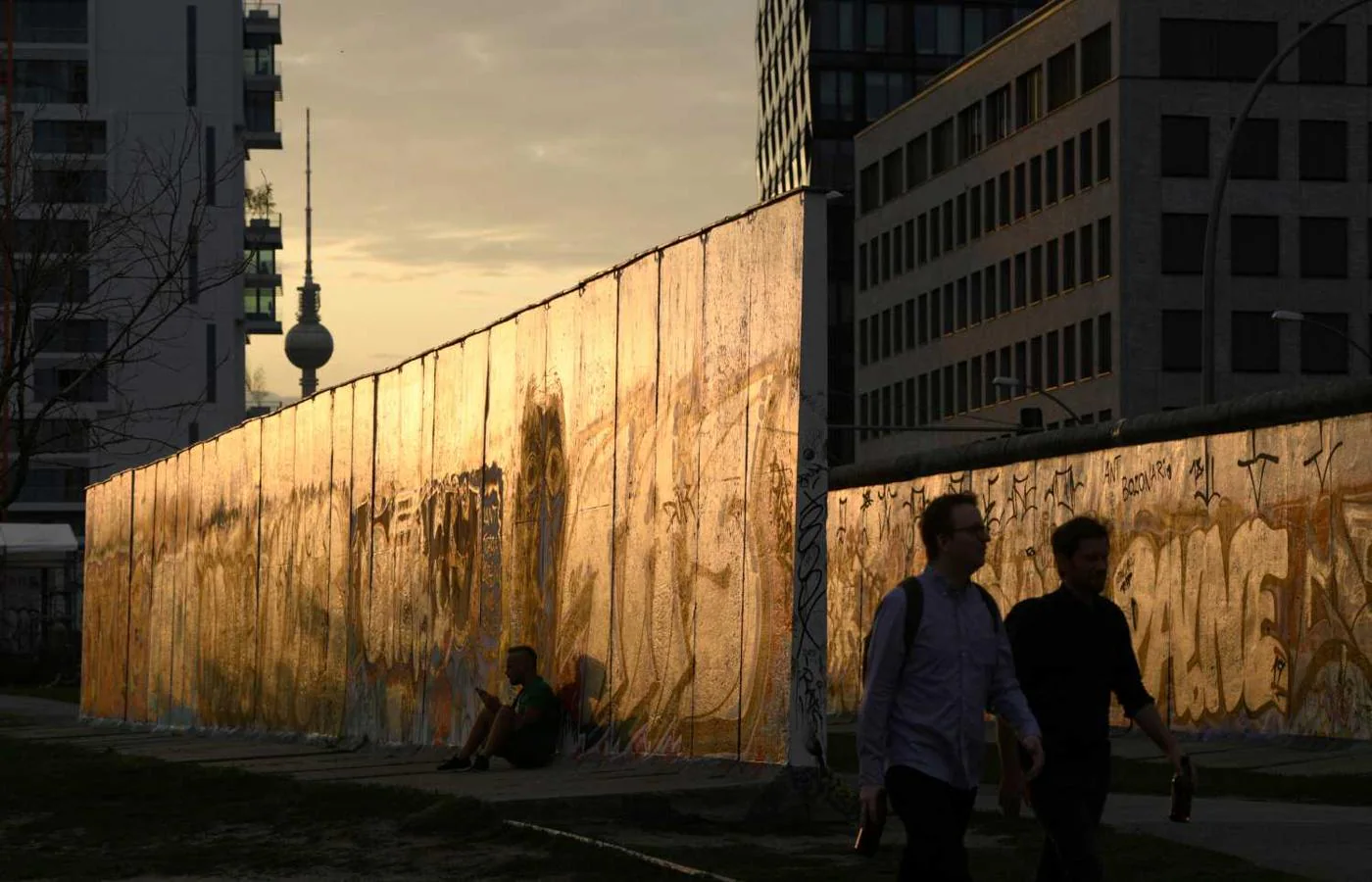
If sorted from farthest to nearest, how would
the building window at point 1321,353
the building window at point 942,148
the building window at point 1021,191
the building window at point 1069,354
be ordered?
the building window at point 942,148 → the building window at point 1021,191 → the building window at point 1069,354 → the building window at point 1321,353

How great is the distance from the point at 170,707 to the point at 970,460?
10.4 m

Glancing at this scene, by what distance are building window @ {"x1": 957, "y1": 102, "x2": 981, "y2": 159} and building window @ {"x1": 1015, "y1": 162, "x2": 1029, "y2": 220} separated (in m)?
3.28

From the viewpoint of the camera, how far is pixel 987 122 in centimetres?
7369

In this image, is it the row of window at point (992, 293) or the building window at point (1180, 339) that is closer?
the building window at point (1180, 339)

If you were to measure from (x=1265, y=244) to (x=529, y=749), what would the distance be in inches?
2091

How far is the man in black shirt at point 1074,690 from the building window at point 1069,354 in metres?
60.8

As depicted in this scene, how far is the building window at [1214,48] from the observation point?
65.4 m

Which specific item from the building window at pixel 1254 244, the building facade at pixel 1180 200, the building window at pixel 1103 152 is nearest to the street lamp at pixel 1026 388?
the building facade at pixel 1180 200

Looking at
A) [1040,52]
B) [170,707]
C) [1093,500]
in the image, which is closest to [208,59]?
[1040,52]

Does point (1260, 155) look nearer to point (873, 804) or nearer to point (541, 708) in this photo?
point (541, 708)

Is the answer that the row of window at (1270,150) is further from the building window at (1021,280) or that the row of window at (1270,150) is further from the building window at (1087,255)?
the building window at (1021,280)

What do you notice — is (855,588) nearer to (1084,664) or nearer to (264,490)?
(264,490)

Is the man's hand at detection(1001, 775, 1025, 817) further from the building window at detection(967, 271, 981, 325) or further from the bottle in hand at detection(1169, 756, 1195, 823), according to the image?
the building window at detection(967, 271, 981, 325)

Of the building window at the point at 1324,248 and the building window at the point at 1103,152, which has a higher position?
the building window at the point at 1103,152
